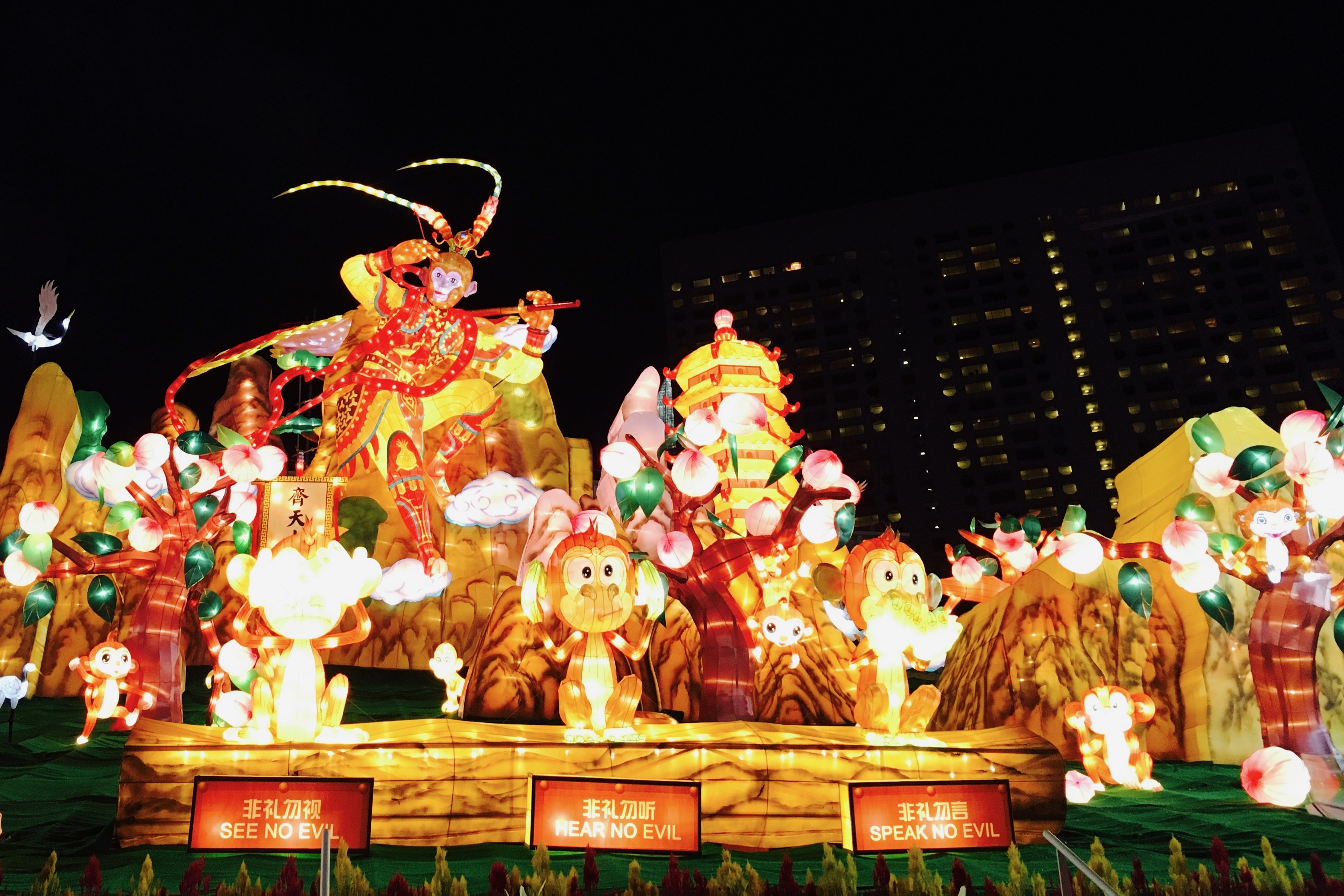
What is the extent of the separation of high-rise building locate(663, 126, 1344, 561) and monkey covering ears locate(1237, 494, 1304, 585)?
106 ft

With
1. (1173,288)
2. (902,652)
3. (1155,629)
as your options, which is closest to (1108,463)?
(1173,288)

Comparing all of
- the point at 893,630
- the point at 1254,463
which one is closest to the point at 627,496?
the point at 893,630

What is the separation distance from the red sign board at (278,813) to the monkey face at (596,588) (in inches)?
88.8

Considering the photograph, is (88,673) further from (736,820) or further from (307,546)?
(736,820)

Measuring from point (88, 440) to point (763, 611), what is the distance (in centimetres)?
784

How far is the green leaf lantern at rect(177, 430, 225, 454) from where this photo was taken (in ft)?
36.1

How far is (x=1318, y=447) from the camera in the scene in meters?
8.90

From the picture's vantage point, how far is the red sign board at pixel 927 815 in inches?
269

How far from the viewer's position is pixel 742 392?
1412 cm

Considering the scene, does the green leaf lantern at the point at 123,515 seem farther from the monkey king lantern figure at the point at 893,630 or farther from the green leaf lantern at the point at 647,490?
the monkey king lantern figure at the point at 893,630

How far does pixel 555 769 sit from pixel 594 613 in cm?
137

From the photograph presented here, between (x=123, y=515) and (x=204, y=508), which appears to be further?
(x=204, y=508)

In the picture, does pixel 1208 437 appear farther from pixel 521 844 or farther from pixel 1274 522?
pixel 521 844

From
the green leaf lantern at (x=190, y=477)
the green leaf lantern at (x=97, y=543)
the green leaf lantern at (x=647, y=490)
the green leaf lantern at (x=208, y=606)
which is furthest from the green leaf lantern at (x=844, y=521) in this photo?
the green leaf lantern at (x=97, y=543)
